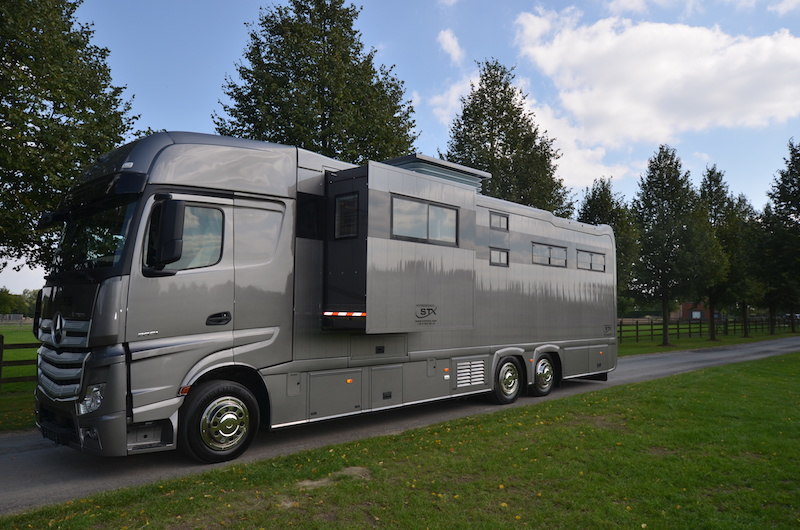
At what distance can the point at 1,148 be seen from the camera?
414 inches

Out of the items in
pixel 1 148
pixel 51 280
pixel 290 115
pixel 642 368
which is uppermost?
pixel 290 115

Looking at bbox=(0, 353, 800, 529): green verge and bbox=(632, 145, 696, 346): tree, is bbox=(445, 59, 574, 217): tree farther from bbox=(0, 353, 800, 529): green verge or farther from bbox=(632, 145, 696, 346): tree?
bbox=(0, 353, 800, 529): green verge

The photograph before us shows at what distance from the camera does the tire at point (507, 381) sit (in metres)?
10.5

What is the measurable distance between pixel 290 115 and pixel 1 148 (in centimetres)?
629

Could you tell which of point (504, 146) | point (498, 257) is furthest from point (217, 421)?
point (504, 146)

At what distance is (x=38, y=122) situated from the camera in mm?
11102

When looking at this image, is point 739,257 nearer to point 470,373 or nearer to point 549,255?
point 549,255

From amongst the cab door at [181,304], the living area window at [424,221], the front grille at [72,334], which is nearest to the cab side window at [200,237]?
the cab door at [181,304]

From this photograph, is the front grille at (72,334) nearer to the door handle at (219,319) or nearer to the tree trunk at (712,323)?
the door handle at (219,319)

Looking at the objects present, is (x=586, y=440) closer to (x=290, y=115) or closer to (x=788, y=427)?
(x=788, y=427)

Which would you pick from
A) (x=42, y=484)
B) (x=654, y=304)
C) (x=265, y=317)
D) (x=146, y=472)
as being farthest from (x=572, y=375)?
(x=654, y=304)

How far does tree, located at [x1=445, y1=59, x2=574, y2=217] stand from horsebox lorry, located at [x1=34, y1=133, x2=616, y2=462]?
13.5m

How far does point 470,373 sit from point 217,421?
476 centimetres

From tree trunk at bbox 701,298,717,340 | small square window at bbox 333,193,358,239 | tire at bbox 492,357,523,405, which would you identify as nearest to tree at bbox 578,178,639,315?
tree trunk at bbox 701,298,717,340
